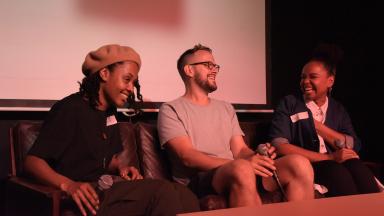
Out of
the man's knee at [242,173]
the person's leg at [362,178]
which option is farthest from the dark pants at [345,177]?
the man's knee at [242,173]

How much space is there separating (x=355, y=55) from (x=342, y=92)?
1.06ft

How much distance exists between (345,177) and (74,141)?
1410 millimetres

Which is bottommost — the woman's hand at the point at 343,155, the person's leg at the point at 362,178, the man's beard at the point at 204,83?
the person's leg at the point at 362,178

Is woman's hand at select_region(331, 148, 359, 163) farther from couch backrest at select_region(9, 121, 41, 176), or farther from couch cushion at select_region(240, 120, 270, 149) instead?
couch backrest at select_region(9, 121, 41, 176)

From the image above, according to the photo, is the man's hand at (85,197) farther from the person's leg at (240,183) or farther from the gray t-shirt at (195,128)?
the gray t-shirt at (195,128)

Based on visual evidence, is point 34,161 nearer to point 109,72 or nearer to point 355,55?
point 109,72

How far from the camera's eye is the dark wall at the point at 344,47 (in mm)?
3867

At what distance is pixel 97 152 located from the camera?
86.4 inches

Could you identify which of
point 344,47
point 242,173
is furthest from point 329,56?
point 242,173

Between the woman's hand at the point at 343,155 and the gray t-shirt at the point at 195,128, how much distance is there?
0.63m

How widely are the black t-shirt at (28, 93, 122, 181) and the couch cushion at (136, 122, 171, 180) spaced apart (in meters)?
0.47

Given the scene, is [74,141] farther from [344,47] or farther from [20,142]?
[344,47]

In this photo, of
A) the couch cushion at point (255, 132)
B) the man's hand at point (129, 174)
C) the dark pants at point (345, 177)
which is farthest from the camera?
the couch cushion at point (255, 132)

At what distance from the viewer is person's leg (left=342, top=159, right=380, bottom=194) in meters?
2.61
